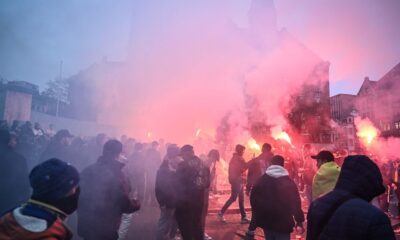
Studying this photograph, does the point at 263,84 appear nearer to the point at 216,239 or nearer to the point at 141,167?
the point at 141,167

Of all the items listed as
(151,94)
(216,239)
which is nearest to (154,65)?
(151,94)

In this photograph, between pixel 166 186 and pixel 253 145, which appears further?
pixel 253 145

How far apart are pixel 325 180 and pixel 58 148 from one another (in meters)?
4.83

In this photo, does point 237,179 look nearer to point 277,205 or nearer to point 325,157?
point 325,157

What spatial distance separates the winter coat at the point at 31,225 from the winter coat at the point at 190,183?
2839mm

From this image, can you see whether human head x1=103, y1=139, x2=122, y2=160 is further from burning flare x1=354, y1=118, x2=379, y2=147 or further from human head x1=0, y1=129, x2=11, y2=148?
burning flare x1=354, y1=118, x2=379, y2=147

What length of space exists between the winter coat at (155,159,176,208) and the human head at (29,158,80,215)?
2.99 meters

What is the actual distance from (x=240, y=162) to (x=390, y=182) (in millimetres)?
4819

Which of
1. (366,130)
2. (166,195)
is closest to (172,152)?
(166,195)

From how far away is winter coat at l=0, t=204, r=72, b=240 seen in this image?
158 cm

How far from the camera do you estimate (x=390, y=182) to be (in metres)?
8.94

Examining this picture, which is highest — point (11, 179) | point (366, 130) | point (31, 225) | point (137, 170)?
point (366, 130)

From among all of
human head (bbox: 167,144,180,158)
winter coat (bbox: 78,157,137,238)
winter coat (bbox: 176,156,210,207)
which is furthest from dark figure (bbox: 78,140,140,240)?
human head (bbox: 167,144,180,158)

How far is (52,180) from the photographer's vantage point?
183cm
